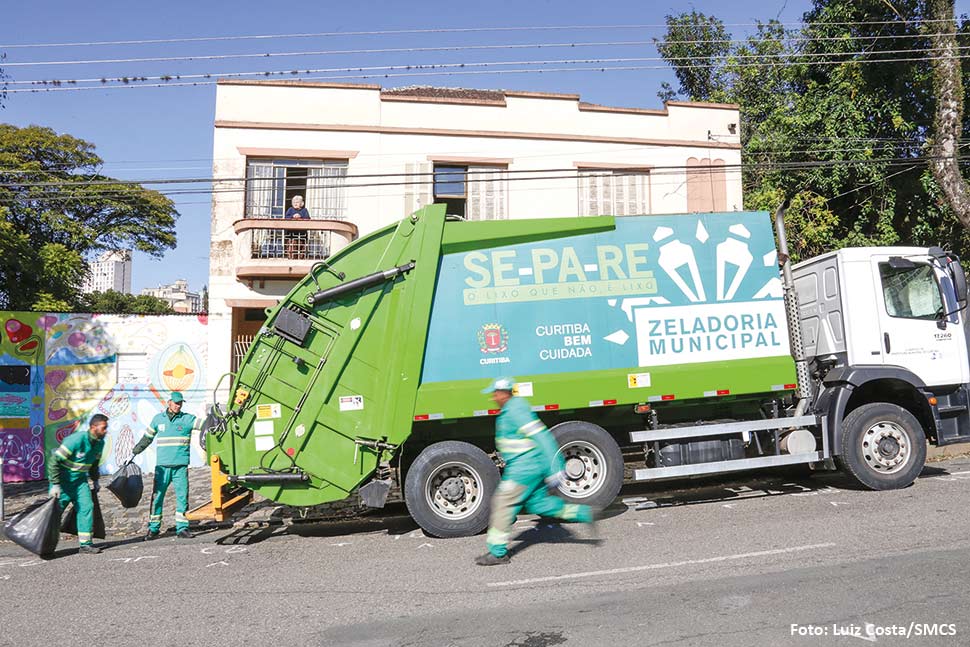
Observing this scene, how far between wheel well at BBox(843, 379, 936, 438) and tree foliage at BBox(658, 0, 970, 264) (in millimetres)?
7831

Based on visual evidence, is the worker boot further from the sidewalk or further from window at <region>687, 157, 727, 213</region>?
window at <region>687, 157, 727, 213</region>

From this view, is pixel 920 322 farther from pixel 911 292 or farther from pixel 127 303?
pixel 127 303

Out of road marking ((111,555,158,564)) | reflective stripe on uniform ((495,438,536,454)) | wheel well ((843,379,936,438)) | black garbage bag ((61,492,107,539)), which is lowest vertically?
road marking ((111,555,158,564))

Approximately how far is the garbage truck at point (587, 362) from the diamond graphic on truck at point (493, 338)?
0.10 ft

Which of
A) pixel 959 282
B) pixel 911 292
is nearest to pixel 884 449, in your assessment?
pixel 911 292

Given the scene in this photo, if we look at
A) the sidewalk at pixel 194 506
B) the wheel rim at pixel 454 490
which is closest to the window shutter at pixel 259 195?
the sidewalk at pixel 194 506

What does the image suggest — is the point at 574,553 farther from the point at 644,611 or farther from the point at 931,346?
the point at 931,346

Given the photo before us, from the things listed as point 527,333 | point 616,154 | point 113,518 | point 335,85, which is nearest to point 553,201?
point 616,154

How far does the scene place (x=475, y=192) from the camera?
48.8 ft

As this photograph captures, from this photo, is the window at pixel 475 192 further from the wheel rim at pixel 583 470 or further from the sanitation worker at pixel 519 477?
the sanitation worker at pixel 519 477

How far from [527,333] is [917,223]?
13308 mm

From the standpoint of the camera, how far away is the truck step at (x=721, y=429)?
7.26m

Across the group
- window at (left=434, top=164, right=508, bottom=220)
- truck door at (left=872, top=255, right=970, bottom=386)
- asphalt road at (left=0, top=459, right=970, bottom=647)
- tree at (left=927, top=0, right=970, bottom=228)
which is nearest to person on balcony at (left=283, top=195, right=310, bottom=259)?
window at (left=434, top=164, right=508, bottom=220)

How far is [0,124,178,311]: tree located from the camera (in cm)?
1955
